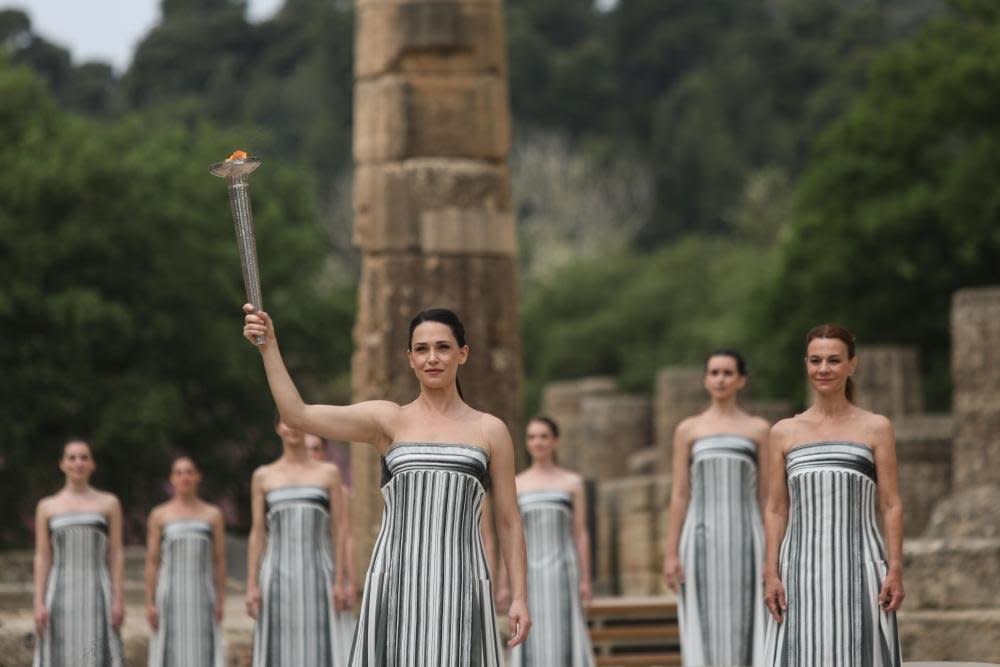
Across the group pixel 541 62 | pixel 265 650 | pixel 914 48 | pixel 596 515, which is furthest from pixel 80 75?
pixel 265 650

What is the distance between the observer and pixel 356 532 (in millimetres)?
21406

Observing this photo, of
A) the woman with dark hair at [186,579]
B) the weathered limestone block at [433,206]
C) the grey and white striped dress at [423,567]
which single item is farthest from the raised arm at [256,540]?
the weathered limestone block at [433,206]

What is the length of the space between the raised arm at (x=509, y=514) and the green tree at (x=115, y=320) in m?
25.1

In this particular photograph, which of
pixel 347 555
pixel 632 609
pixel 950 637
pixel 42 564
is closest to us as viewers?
pixel 347 555

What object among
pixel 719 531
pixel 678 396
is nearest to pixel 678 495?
pixel 719 531

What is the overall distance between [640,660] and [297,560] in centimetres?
437

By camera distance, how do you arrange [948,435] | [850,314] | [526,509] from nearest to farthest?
[526,509] < [948,435] < [850,314]

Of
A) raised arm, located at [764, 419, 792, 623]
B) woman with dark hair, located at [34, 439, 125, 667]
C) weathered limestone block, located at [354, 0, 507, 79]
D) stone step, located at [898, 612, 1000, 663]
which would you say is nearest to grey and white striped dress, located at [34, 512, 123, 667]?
woman with dark hair, located at [34, 439, 125, 667]

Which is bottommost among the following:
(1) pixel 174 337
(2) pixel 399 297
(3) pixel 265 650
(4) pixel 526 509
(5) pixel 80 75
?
(3) pixel 265 650

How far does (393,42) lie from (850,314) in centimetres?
2161

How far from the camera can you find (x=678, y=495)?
13523 millimetres

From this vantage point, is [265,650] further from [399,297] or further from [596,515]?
[596,515]

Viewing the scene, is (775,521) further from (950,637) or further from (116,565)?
(950,637)

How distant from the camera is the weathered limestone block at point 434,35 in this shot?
20750 mm
